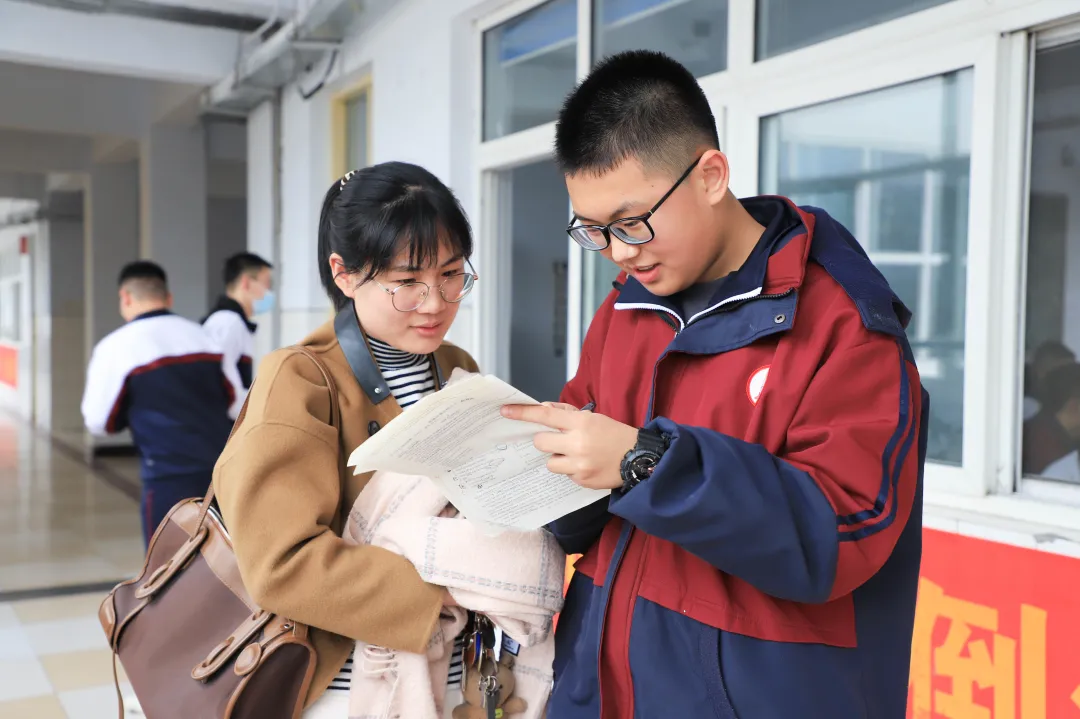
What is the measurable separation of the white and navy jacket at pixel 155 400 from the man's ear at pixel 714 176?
273cm

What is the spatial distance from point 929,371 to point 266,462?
1.80 m

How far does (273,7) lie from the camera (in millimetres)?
5312

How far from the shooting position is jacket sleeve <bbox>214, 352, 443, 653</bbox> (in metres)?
1.11

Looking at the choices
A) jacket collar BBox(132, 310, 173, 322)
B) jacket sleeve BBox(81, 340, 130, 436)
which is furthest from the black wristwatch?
jacket collar BBox(132, 310, 173, 322)

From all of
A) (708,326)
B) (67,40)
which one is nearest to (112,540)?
(67,40)

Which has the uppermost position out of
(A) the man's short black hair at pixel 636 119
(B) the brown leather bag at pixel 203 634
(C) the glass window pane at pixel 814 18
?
(C) the glass window pane at pixel 814 18

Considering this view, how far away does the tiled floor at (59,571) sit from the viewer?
3.16 metres

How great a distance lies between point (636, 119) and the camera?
3.46 ft

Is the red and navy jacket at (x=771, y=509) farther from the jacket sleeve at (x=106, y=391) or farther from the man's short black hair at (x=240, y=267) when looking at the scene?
the man's short black hair at (x=240, y=267)

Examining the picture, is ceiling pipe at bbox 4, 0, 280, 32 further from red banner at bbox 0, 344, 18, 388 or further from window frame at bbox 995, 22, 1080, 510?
red banner at bbox 0, 344, 18, 388

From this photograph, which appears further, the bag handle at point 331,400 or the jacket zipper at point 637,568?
the bag handle at point 331,400

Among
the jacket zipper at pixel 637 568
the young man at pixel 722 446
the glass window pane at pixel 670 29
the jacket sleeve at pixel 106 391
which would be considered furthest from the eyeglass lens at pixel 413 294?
the jacket sleeve at pixel 106 391

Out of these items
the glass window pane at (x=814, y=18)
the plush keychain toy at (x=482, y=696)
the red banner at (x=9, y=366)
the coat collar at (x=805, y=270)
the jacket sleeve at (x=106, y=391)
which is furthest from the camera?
the red banner at (x=9, y=366)

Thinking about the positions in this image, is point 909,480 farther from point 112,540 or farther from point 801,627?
point 112,540
